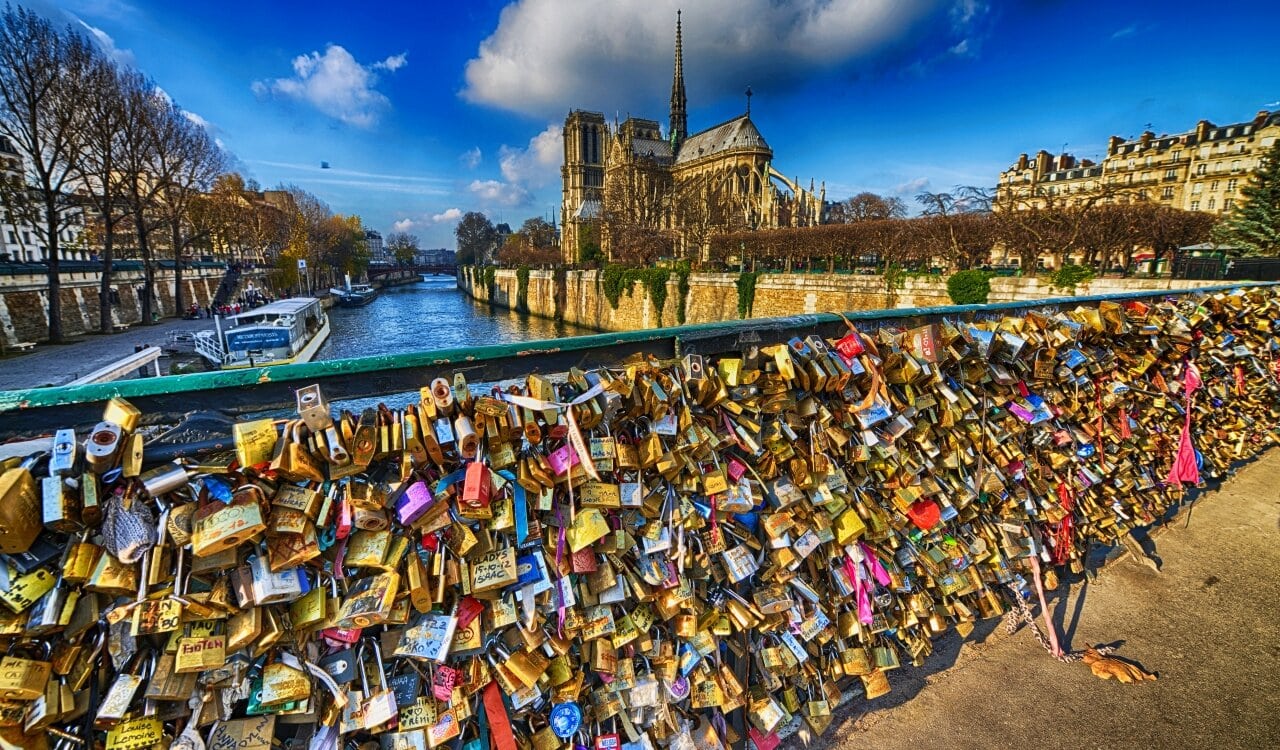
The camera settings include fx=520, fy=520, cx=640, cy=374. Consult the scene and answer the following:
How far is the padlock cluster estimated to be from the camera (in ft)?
4.55

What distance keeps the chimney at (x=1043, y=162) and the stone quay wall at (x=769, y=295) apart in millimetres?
63266

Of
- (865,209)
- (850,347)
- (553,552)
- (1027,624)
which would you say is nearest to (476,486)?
(553,552)

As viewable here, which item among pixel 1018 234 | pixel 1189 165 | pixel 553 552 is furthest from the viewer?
pixel 1189 165

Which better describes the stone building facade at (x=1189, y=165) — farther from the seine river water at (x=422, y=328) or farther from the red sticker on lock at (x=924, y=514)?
the red sticker on lock at (x=924, y=514)

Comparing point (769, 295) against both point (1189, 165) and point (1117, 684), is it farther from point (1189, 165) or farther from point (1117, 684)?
point (1189, 165)

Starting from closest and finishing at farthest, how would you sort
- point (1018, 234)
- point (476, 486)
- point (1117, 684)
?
point (476, 486) < point (1117, 684) < point (1018, 234)

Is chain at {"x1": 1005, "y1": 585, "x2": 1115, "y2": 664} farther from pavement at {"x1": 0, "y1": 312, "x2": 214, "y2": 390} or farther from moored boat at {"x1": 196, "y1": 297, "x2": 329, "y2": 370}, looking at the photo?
moored boat at {"x1": 196, "y1": 297, "x2": 329, "y2": 370}

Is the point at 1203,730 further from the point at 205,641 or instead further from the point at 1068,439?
the point at 205,641

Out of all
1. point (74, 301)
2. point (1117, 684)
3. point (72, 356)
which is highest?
point (74, 301)

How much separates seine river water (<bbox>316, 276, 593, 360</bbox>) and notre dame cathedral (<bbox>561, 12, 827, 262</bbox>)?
39.4 ft

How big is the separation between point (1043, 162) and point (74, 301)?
99.9 metres

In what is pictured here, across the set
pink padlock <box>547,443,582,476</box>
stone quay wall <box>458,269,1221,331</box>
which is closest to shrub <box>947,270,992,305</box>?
stone quay wall <box>458,269,1221,331</box>

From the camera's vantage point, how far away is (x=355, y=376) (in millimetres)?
1679

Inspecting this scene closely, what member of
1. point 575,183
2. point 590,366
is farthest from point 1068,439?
point 575,183
